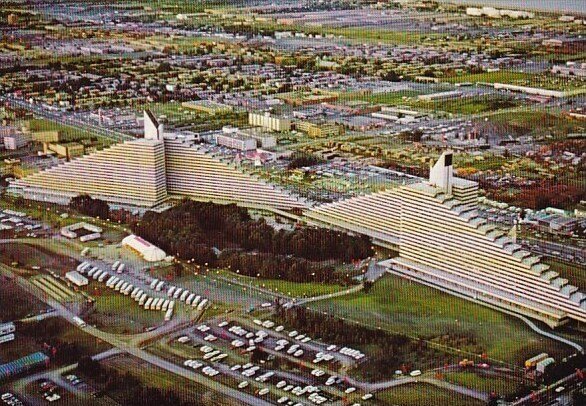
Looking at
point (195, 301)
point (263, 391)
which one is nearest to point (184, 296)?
point (195, 301)

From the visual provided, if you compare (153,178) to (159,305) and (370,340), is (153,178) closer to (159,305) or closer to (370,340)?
(159,305)

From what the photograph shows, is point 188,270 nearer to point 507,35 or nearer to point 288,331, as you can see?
point 288,331

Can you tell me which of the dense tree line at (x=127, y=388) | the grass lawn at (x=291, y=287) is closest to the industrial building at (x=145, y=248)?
the grass lawn at (x=291, y=287)

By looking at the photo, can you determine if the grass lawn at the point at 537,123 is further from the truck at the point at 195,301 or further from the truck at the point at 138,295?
the truck at the point at 138,295

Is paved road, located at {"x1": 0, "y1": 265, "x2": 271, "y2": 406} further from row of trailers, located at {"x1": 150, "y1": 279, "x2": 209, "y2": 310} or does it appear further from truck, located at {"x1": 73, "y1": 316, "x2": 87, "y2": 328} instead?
row of trailers, located at {"x1": 150, "y1": 279, "x2": 209, "y2": 310}

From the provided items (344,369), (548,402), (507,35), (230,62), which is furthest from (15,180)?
(507,35)
